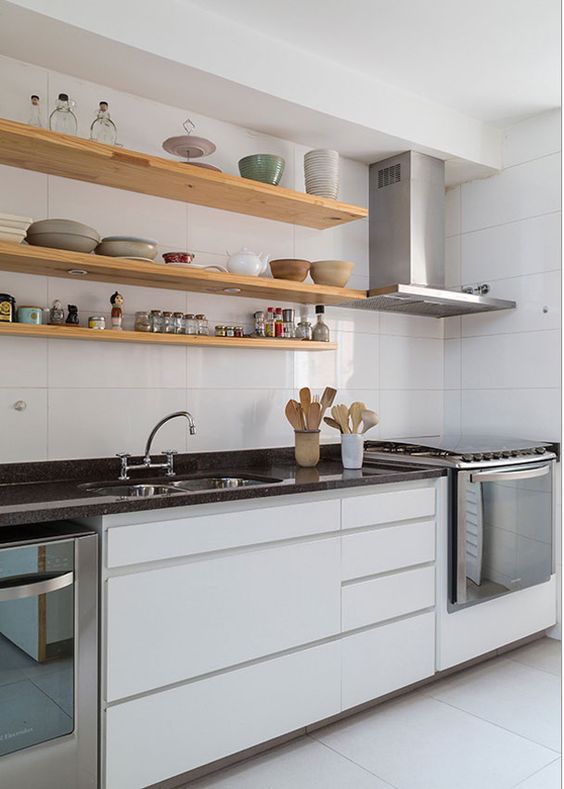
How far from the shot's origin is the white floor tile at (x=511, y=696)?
2.33 m

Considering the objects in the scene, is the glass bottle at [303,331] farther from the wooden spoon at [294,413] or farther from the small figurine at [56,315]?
the small figurine at [56,315]

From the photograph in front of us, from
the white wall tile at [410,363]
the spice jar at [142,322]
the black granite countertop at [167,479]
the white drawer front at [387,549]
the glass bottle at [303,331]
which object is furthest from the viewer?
the white wall tile at [410,363]

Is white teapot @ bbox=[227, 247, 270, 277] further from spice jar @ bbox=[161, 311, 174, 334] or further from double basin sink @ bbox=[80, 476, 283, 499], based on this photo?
double basin sink @ bbox=[80, 476, 283, 499]

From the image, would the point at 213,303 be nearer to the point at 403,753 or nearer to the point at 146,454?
the point at 146,454

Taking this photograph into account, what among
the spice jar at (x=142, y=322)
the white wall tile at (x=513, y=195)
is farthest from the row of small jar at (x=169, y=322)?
the white wall tile at (x=513, y=195)

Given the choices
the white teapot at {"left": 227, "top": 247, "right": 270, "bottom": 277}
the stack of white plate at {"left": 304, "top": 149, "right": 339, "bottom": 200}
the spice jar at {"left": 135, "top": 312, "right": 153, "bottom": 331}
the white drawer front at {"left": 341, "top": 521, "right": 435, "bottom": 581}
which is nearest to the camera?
the white drawer front at {"left": 341, "top": 521, "right": 435, "bottom": 581}

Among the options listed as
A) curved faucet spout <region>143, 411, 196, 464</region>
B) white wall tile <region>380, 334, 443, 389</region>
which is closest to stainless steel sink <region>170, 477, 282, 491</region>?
curved faucet spout <region>143, 411, 196, 464</region>

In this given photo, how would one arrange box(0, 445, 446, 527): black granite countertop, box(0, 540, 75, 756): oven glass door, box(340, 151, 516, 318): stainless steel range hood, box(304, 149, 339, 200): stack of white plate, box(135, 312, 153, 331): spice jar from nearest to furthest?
box(0, 540, 75, 756): oven glass door, box(0, 445, 446, 527): black granite countertop, box(135, 312, 153, 331): spice jar, box(304, 149, 339, 200): stack of white plate, box(340, 151, 516, 318): stainless steel range hood

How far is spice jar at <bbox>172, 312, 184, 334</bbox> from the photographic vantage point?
8.16ft

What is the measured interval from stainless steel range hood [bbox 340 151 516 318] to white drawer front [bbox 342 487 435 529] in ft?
3.20

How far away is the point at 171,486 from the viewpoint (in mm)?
2383

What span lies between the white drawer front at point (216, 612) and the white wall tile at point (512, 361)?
5.25ft

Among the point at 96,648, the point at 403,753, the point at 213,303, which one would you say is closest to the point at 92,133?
the point at 213,303

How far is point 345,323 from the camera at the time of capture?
3240mm
